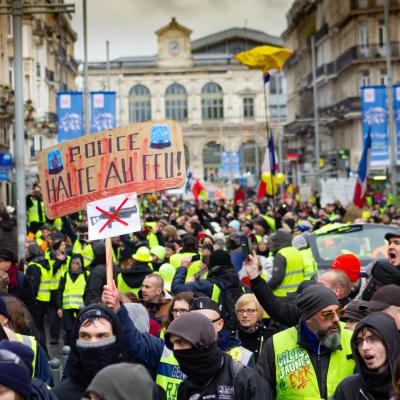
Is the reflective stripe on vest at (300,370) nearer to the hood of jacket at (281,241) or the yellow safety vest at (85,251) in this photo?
the hood of jacket at (281,241)

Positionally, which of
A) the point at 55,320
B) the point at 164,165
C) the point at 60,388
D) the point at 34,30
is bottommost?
the point at 55,320

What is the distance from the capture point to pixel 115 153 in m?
7.07

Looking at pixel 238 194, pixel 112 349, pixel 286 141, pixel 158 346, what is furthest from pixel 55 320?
pixel 286 141

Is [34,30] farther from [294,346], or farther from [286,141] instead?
[294,346]

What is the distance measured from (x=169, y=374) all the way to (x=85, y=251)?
28.2 feet

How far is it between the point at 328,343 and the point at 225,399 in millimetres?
824

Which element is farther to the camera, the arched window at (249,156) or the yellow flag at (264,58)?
the arched window at (249,156)

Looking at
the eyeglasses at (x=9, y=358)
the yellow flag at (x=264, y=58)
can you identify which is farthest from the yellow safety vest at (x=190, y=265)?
the yellow flag at (x=264, y=58)

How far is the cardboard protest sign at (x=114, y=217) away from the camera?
22.1ft

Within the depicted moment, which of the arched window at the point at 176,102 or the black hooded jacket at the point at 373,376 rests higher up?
the arched window at the point at 176,102

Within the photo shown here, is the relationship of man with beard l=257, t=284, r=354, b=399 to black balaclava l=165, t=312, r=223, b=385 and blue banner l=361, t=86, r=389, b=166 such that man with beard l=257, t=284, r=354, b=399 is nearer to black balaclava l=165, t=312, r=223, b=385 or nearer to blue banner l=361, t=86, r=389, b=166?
black balaclava l=165, t=312, r=223, b=385

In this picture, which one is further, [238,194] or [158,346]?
[238,194]

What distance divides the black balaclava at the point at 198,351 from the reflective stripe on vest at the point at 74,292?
7.47m

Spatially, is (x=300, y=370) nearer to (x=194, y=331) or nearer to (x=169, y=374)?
(x=169, y=374)
